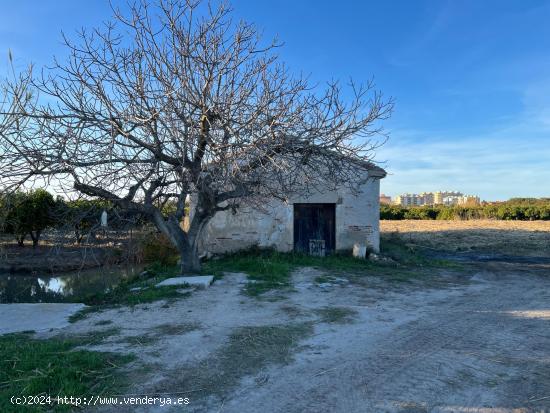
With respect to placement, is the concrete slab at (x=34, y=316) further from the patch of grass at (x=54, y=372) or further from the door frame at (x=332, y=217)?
the door frame at (x=332, y=217)

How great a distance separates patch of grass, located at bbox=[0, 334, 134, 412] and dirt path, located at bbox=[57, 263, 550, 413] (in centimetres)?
29

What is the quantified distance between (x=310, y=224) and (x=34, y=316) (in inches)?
360

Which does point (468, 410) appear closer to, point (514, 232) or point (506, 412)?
point (506, 412)

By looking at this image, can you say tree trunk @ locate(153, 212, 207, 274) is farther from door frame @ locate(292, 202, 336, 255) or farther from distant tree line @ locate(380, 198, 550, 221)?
distant tree line @ locate(380, 198, 550, 221)

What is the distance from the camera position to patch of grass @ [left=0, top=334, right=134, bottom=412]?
11.4 feet

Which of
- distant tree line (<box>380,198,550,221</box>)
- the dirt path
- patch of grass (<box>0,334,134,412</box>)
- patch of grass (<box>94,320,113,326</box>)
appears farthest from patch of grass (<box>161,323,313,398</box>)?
distant tree line (<box>380,198,550,221</box>)

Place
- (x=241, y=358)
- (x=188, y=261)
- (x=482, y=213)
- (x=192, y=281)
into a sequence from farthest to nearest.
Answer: (x=482, y=213) → (x=188, y=261) → (x=192, y=281) → (x=241, y=358)

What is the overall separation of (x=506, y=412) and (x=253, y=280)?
6.47 meters

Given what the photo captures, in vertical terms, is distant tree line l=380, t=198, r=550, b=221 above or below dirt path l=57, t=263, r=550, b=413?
above

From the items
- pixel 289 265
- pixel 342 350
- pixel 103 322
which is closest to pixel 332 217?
pixel 289 265

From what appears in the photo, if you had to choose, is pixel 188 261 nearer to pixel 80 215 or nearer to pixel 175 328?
pixel 80 215

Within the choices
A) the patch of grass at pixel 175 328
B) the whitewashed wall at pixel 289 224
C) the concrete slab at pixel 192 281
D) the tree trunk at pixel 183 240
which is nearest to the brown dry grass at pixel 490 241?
the whitewashed wall at pixel 289 224

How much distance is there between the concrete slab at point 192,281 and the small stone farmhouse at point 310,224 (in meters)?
4.65

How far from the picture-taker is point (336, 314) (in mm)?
6461
